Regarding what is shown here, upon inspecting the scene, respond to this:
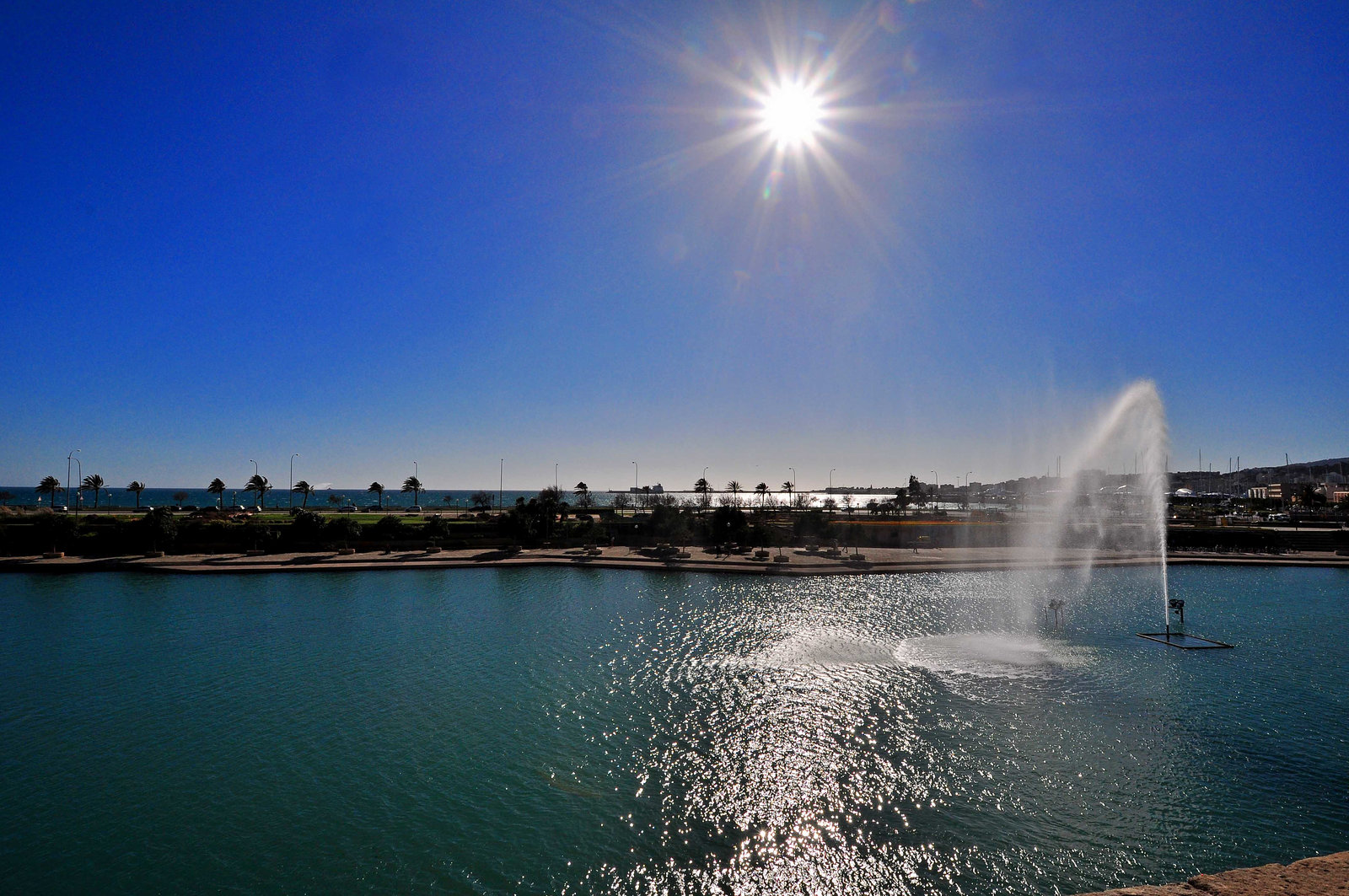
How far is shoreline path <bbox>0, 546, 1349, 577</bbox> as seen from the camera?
48.7 metres

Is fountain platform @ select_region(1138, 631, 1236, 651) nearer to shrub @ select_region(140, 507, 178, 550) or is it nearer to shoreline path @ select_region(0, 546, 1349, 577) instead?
shoreline path @ select_region(0, 546, 1349, 577)

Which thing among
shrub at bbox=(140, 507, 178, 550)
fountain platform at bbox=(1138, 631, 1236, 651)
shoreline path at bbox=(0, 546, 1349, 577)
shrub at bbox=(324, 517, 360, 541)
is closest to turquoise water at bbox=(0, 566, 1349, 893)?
fountain platform at bbox=(1138, 631, 1236, 651)

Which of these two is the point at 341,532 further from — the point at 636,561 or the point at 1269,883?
the point at 1269,883

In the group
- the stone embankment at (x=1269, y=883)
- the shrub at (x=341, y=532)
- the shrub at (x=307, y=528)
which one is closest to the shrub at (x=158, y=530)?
the shrub at (x=307, y=528)

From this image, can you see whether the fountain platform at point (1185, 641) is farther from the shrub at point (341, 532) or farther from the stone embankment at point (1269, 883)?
the shrub at point (341, 532)

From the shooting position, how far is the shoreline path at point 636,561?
160 ft

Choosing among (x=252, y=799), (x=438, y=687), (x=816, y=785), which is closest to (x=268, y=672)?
(x=438, y=687)

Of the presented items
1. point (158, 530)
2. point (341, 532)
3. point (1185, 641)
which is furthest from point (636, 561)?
point (158, 530)

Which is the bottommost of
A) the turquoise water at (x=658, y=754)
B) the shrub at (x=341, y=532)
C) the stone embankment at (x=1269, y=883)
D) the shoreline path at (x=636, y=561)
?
the turquoise water at (x=658, y=754)

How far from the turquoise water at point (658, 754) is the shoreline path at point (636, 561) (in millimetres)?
16424

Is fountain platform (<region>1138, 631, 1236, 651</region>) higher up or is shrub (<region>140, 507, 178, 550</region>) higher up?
shrub (<region>140, 507, 178, 550</region>)

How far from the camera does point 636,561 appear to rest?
52.6 meters

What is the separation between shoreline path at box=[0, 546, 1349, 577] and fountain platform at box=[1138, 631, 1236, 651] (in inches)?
796

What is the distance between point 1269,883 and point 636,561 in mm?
43926
